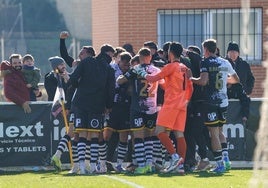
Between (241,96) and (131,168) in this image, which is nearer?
(131,168)

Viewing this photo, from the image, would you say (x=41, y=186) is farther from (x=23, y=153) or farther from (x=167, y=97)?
(x=23, y=153)

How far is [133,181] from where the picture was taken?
11.9m

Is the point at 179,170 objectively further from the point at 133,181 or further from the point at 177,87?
the point at 133,181

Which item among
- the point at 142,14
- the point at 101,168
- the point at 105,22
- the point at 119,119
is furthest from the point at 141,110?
the point at 105,22

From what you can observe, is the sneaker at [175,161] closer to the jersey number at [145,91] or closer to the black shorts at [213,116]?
the black shorts at [213,116]

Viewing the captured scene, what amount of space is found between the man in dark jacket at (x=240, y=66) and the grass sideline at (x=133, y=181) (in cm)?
260

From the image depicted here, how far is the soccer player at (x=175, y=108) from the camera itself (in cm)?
1322

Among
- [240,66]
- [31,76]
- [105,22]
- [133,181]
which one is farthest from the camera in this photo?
[105,22]

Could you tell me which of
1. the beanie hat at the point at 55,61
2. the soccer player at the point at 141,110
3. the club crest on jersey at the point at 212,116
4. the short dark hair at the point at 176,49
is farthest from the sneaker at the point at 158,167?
the beanie hat at the point at 55,61

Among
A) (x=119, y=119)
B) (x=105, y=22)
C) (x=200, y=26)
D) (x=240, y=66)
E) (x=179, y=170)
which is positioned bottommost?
(x=179, y=170)

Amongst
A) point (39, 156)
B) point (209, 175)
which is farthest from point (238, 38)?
point (209, 175)

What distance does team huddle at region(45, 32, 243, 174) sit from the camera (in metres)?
13.3

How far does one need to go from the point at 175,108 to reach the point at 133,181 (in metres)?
1.79

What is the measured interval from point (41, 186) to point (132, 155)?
3493 millimetres
